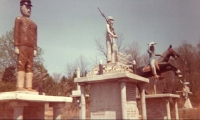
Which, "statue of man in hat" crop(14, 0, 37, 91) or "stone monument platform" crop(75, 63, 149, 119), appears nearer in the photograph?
"statue of man in hat" crop(14, 0, 37, 91)

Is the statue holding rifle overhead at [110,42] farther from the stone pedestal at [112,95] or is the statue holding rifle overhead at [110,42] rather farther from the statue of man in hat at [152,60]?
the statue of man in hat at [152,60]

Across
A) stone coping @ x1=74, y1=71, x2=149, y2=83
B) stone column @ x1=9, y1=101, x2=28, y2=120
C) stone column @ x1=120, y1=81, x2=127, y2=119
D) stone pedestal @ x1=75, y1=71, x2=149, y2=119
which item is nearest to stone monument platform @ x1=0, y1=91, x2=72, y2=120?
stone column @ x1=9, y1=101, x2=28, y2=120

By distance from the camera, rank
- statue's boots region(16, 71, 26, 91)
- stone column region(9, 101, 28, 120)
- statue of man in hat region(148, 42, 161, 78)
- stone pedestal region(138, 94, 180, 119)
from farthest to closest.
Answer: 1. statue of man in hat region(148, 42, 161, 78)
2. stone pedestal region(138, 94, 180, 119)
3. statue's boots region(16, 71, 26, 91)
4. stone column region(9, 101, 28, 120)

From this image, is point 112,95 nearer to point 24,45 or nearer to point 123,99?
point 123,99

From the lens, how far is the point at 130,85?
873 cm

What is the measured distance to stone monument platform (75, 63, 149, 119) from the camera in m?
7.79

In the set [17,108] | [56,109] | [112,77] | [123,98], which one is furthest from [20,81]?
[123,98]

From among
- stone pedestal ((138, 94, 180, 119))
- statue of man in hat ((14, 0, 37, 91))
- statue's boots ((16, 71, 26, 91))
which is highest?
statue of man in hat ((14, 0, 37, 91))

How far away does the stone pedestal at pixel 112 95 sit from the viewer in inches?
305

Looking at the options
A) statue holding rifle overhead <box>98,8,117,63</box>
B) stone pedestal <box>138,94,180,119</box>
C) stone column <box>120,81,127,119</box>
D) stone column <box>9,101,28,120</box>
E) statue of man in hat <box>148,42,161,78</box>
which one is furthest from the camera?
statue of man in hat <box>148,42,161,78</box>

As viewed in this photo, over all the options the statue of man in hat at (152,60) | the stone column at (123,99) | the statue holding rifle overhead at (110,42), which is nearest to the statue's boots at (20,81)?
the stone column at (123,99)

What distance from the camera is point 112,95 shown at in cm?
839

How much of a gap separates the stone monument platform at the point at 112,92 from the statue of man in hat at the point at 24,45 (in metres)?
2.25

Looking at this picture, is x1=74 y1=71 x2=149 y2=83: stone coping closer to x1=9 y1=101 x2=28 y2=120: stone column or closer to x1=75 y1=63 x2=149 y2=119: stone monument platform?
x1=75 y1=63 x2=149 y2=119: stone monument platform
